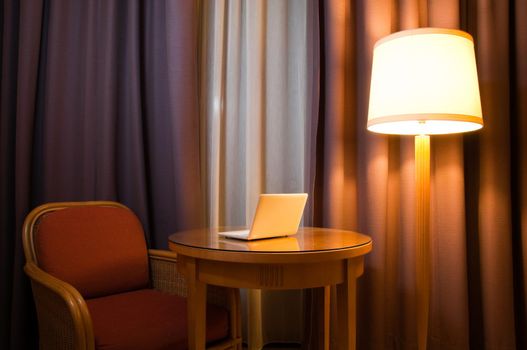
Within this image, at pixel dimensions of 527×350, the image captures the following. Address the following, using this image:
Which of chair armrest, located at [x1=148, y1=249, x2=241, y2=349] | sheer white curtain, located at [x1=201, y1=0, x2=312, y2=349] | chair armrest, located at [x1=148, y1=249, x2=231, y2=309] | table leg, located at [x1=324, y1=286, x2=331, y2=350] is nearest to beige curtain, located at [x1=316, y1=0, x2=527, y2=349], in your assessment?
table leg, located at [x1=324, y1=286, x2=331, y2=350]

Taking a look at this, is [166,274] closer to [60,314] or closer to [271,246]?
[60,314]

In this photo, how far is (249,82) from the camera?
7.41ft

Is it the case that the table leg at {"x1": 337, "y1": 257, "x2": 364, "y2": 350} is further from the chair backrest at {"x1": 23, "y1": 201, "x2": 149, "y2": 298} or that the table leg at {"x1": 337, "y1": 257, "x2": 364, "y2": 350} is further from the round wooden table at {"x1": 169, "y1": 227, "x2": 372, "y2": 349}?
the chair backrest at {"x1": 23, "y1": 201, "x2": 149, "y2": 298}

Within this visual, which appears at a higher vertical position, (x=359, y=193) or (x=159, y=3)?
(x=159, y=3)

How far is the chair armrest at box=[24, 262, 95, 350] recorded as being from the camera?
1.22m

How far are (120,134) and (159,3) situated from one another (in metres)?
0.70

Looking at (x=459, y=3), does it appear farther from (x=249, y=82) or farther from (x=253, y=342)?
(x=253, y=342)

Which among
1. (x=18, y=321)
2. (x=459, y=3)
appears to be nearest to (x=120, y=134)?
(x=18, y=321)

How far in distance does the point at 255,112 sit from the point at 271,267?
1150 mm

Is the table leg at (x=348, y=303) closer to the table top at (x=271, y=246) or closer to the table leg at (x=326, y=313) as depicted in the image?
the table top at (x=271, y=246)

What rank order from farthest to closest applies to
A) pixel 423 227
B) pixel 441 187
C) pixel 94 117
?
pixel 94 117 < pixel 441 187 < pixel 423 227

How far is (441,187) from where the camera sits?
180cm

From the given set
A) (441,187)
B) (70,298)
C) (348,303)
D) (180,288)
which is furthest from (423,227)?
(70,298)

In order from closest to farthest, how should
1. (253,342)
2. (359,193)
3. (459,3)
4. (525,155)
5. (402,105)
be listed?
1. (402,105)
2. (525,155)
3. (459,3)
4. (359,193)
5. (253,342)
